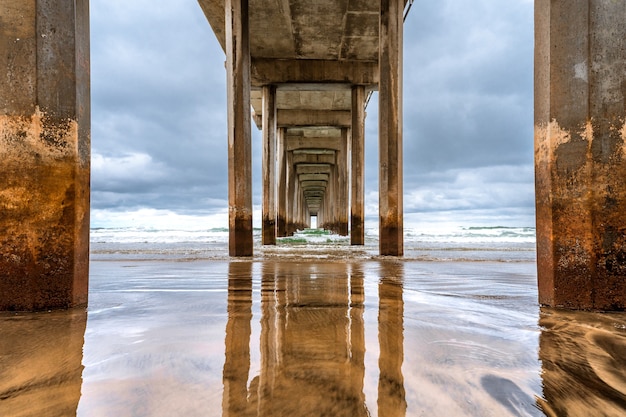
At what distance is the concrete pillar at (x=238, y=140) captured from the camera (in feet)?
23.2

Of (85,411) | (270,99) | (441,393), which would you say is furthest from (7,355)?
(270,99)

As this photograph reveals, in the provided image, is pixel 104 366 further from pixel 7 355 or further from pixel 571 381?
pixel 571 381

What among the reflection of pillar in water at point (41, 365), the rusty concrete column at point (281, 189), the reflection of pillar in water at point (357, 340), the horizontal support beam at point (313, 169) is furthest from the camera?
the horizontal support beam at point (313, 169)

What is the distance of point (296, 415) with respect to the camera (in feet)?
3.15

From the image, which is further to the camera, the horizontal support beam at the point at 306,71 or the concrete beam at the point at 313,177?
the concrete beam at the point at 313,177

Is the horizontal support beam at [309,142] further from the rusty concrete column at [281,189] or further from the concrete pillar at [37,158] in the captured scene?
the concrete pillar at [37,158]

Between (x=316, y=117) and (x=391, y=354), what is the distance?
61.3 feet

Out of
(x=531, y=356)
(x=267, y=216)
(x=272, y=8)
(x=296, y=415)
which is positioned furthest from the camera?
(x=267, y=216)

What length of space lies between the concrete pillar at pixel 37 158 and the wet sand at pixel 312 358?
0.25m

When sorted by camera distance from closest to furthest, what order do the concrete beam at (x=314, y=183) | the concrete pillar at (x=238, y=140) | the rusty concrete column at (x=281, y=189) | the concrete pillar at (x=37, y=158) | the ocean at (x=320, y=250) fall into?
1. the concrete pillar at (x=37, y=158)
2. the ocean at (x=320, y=250)
3. the concrete pillar at (x=238, y=140)
4. the rusty concrete column at (x=281, y=189)
5. the concrete beam at (x=314, y=183)

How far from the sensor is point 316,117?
1936cm

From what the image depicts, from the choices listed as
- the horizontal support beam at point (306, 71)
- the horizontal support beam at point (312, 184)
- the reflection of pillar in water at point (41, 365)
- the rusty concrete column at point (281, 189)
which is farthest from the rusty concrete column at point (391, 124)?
the horizontal support beam at point (312, 184)

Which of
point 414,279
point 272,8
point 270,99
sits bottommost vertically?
point 414,279

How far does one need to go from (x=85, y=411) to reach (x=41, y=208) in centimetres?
177
